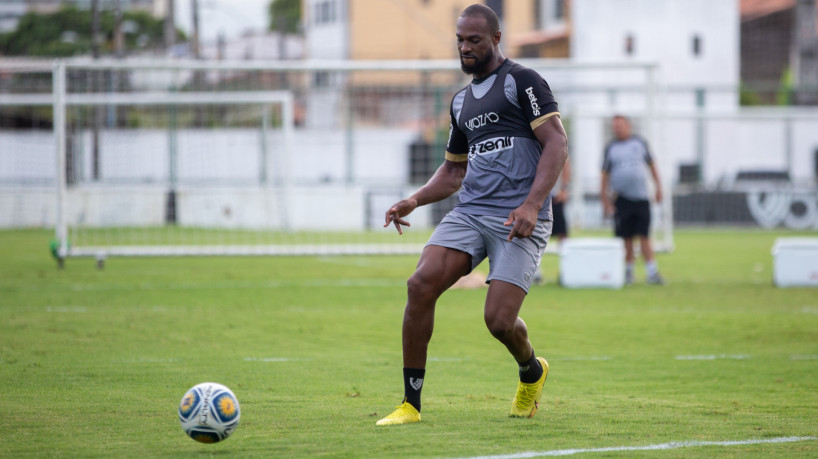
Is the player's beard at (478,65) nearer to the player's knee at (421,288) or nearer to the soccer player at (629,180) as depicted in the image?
the player's knee at (421,288)

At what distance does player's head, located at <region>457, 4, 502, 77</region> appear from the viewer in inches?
219

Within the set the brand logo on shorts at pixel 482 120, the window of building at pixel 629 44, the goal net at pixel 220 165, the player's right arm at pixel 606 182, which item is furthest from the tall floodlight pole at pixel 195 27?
the brand logo on shorts at pixel 482 120

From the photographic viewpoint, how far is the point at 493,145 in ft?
18.6

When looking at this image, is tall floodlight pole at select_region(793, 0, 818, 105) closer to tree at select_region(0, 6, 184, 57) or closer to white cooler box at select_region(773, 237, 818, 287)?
white cooler box at select_region(773, 237, 818, 287)

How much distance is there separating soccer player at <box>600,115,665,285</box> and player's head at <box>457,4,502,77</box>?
8323 millimetres

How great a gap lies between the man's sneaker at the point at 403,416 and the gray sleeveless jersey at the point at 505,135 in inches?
44.7

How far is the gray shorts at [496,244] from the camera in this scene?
553 cm

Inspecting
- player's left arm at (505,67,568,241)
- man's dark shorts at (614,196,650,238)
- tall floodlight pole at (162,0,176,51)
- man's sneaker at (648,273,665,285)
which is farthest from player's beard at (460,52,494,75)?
tall floodlight pole at (162,0,176,51)

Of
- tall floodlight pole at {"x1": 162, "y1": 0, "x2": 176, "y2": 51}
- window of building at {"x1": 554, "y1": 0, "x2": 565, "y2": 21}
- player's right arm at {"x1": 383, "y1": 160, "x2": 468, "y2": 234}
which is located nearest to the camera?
player's right arm at {"x1": 383, "y1": 160, "x2": 468, "y2": 234}

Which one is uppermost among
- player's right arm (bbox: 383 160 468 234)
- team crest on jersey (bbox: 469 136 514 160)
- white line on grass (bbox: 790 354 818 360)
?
team crest on jersey (bbox: 469 136 514 160)

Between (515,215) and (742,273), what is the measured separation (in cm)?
1164

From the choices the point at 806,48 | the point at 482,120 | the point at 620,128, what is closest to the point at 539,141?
the point at 482,120

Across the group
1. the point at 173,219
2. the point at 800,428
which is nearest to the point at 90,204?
the point at 173,219

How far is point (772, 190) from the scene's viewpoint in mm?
28344
